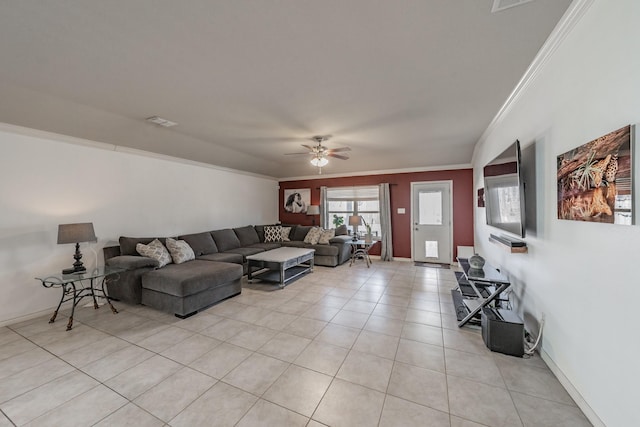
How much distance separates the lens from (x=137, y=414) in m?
1.59

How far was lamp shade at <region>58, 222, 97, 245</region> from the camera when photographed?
2.90 metres

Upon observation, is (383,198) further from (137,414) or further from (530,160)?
(137,414)

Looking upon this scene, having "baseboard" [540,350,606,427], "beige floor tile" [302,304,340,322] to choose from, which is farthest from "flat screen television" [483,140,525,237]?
"beige floor tile" [302,304,340,322]

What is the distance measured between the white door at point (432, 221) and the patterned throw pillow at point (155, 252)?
17.4ft

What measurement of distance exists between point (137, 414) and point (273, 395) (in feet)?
2.88

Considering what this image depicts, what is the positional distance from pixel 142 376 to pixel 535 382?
309 centimetres

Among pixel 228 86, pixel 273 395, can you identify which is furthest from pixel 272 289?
pixel 228 86

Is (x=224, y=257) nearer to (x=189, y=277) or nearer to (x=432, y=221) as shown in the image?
(x=189, y=277)

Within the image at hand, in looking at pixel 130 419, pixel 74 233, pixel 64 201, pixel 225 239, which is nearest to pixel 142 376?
pixel 130 419

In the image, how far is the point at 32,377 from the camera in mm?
1951

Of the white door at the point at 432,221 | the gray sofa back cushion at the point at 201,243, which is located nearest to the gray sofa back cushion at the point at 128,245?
the gray sofa back cushion at the point at 201,243

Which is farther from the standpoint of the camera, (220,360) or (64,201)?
(64,201)

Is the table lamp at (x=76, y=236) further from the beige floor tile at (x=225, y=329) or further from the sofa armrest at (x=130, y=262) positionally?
the beige floor tile at (x=225, y=329)

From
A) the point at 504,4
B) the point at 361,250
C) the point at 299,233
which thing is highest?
the point at 504,4
